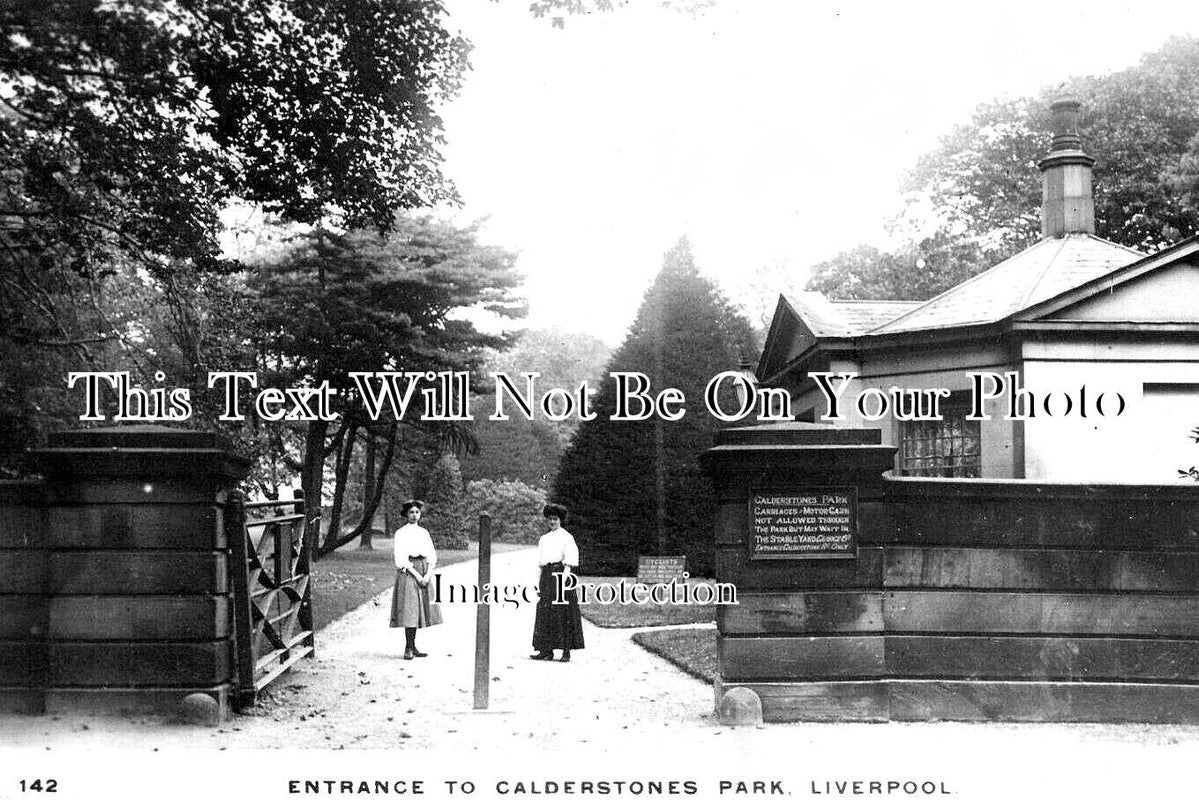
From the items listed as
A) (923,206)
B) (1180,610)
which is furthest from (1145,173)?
(1180,610)

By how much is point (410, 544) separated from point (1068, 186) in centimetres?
1173

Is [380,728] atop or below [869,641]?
below

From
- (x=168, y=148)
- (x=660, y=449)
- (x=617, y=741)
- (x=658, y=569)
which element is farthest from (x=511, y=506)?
(x=617, y=741)

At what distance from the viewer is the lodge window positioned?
13.9 metres

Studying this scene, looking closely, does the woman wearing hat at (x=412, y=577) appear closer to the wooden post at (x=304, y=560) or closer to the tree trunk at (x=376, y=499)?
the wooden post at (x=304, y=560)

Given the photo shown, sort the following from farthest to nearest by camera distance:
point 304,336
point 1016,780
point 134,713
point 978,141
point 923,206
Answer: point 923,206, point 978,141, point 304,336, point 134,713, point 1016,780

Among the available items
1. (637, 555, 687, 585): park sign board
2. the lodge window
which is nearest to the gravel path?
the lodge window

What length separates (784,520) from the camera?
772cm

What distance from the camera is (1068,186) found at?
16406 millimetres

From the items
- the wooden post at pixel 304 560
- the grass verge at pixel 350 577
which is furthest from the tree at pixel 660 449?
the wooden post at pixel 304 560

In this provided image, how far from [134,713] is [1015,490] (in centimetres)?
667

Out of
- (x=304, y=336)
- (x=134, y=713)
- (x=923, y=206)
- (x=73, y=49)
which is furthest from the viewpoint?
(x=923, y=206)

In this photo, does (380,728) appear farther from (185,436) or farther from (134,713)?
(185,436)

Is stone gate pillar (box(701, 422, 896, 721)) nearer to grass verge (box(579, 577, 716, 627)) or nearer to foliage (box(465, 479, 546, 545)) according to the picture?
grass verge (box(579, 577, 716, 627))
